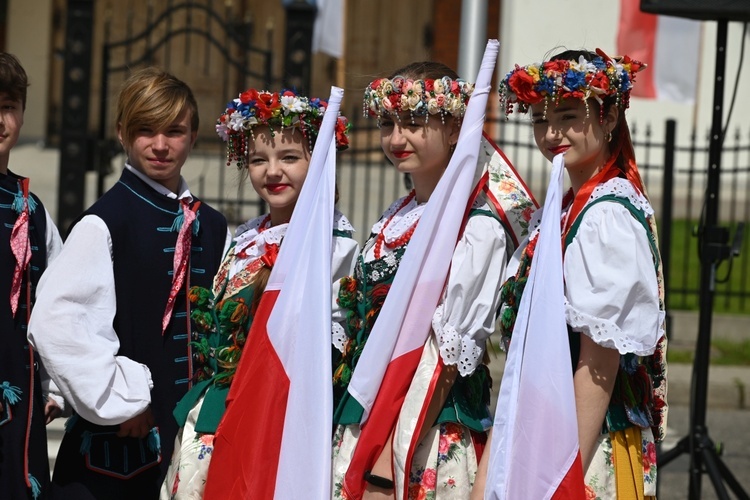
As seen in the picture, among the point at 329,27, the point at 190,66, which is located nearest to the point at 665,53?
the point at 329,27

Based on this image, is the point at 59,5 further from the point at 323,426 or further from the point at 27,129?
the point at 323,426

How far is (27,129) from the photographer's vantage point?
559 inches

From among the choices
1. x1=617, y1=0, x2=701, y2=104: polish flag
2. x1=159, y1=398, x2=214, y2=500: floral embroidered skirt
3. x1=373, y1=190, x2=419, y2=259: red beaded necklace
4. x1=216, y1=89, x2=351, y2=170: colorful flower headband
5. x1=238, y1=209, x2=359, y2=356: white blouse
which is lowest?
x1=159, y1=398, x2=214, y2=500: floral embroidered skirt

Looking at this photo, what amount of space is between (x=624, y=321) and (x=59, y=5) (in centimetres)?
1263

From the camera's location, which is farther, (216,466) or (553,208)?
(216,466)

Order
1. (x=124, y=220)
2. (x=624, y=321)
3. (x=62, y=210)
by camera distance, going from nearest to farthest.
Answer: (x=624, y=321) → (x=124, y=220) → (x=62, y=210)

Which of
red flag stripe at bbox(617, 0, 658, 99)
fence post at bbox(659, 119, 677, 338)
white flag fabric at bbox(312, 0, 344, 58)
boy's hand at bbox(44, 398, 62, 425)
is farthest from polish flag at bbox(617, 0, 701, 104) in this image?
boy's hand at bbox(44, 398, 62, 425)

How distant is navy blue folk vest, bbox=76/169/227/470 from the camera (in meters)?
3.45

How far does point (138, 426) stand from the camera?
3.41 m

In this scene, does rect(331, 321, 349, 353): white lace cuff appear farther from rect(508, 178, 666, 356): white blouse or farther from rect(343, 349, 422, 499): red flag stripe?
rect(508, 178, 666, 356): white blouse

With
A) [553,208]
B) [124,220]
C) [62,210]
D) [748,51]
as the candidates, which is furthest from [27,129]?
[553,208]

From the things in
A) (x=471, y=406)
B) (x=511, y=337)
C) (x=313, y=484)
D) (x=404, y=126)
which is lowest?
(x=313, y=484)

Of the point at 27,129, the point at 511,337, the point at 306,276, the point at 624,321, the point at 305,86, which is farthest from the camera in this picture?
the point at 27,129

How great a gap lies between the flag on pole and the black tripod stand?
203cm
